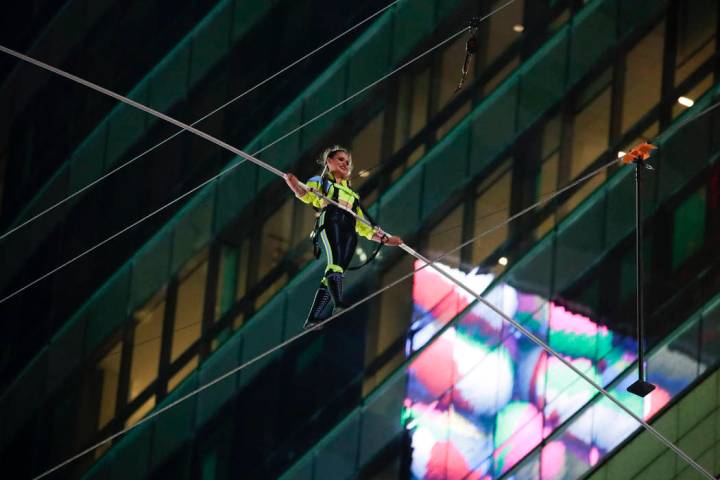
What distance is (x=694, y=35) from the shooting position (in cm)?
2717

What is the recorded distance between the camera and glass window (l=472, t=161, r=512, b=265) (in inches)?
1049

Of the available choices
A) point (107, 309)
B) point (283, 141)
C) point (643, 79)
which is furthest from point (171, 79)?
point (643, 79)

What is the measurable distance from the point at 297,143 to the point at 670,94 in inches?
205

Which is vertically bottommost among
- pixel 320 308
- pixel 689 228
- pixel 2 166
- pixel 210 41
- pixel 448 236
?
pixel 320 308

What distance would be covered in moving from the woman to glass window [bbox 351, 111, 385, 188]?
396 inches

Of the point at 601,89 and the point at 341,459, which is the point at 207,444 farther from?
the point at 601,89

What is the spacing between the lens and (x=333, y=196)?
16859 mm

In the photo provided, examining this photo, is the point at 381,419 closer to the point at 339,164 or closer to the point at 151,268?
the point at 151,268

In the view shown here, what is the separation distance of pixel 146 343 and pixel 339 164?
11.9 m

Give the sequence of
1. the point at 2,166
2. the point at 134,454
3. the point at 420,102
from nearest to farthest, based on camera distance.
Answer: the point at 420,102
the point at 134,454
the point at 2,166

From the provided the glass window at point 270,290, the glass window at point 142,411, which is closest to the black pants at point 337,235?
the glass window at point 270,290

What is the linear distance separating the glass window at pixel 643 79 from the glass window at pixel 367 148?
11.2 ft

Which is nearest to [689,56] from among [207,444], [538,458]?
[538,458]

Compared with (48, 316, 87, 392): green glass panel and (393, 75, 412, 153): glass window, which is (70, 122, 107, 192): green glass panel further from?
(393, 75, 412, 153): glass window
